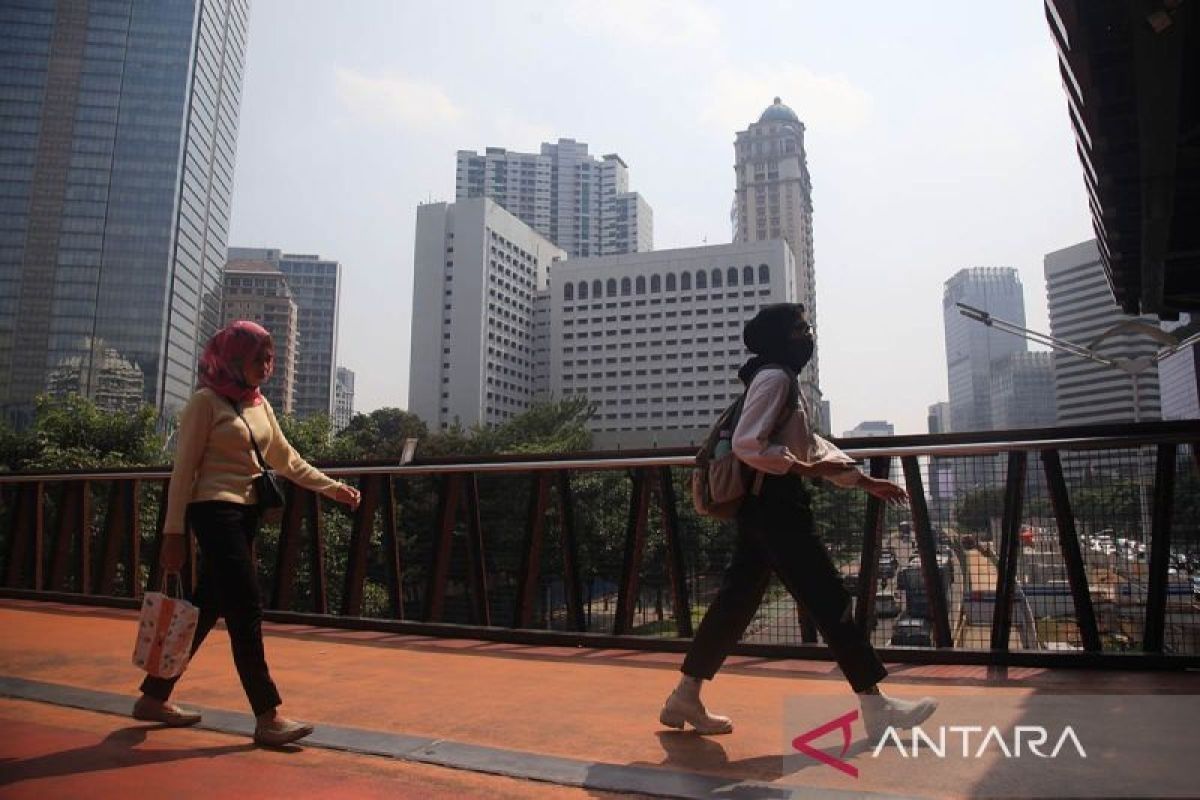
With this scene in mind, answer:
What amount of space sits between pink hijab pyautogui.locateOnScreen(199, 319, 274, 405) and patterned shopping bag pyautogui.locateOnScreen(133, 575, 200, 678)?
0.84m

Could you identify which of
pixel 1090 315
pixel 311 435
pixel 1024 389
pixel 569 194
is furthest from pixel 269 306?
pixel 1090 315

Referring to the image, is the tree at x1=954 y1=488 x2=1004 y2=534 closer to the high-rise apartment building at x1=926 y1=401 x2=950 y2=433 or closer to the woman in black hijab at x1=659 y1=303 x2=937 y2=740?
the woman in black hijab at x1=659 y1=303 x2=937 y2=740

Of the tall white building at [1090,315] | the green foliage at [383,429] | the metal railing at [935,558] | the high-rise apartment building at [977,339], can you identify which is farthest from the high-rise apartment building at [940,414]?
the metal railing at [935,558]

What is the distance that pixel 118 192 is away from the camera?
86688 millimetres

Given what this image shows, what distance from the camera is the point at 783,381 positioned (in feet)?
9.34

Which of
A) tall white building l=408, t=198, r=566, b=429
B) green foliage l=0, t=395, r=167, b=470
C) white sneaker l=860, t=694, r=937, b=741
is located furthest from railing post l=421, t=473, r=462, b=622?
tall white building l=408, t=198, r=566, b=429

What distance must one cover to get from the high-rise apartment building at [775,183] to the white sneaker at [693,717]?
152 meters

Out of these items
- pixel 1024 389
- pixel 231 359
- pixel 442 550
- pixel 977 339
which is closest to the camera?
pixel 231 359

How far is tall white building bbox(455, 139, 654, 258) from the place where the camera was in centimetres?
17062

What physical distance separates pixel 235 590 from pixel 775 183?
6235 inches

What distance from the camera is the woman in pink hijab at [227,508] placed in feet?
9.49

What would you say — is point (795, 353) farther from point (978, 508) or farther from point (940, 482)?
point (978, 508)

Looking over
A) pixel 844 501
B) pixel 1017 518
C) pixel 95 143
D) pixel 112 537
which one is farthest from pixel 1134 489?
pixel 95 143

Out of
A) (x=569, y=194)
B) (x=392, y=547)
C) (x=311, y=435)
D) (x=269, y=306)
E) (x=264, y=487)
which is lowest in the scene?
(x=392, y=547)
